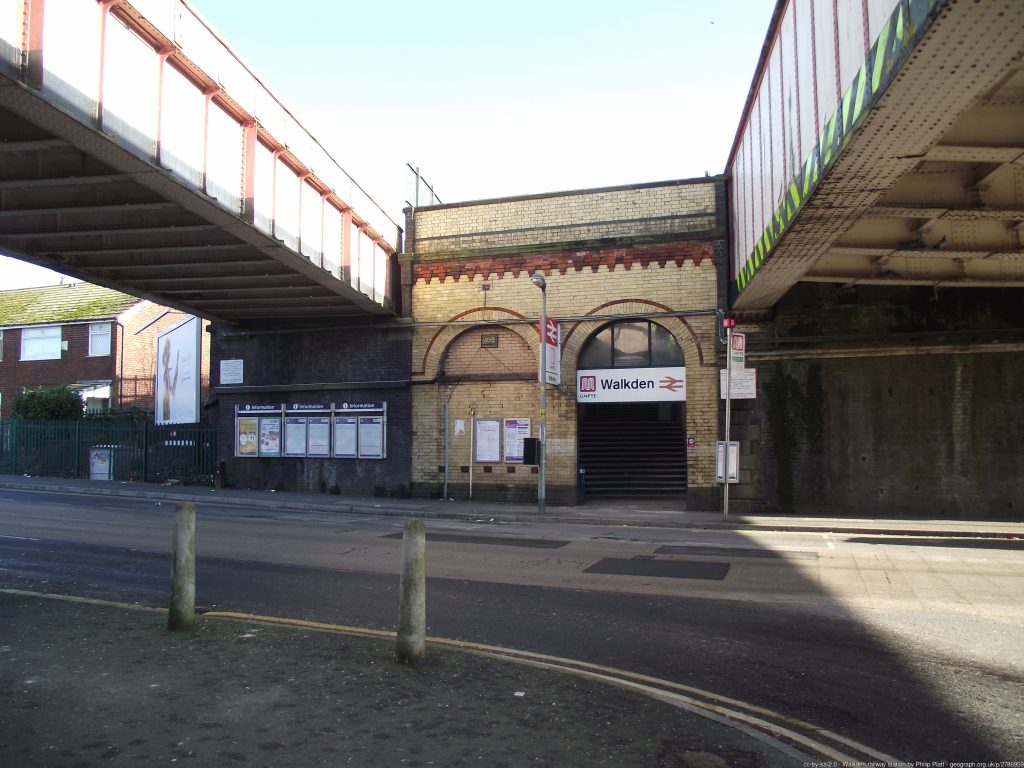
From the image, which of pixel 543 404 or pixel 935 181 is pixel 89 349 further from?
pixel 935 181

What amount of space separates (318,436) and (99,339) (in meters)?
17.4

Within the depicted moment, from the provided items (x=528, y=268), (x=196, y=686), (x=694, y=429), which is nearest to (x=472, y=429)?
(x=528, y=268)

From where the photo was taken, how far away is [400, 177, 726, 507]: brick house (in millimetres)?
19266

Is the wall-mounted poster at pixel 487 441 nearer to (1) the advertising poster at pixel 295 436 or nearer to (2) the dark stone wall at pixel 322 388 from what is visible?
(2) the dark stone wall at pixel 322 388

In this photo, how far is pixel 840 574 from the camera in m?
9.85

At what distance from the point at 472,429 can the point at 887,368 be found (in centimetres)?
1063

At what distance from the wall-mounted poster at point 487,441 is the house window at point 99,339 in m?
21.4

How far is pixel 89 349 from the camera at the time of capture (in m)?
33.9

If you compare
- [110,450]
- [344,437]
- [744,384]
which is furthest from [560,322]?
[110,450]

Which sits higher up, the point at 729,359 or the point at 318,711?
the point at 729,359

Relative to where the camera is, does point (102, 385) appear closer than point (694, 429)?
No

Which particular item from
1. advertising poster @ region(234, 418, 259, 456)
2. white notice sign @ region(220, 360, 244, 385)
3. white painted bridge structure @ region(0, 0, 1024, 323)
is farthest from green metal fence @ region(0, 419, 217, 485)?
white painted bridge structure @ region(0, 0, 1024, 323)

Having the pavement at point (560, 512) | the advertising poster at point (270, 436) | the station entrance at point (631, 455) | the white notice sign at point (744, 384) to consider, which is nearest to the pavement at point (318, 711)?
the pavement at point (560, 512)

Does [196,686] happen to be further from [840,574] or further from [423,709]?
[840,574]
